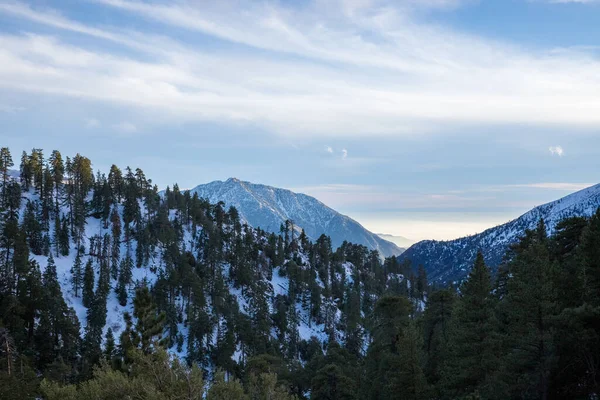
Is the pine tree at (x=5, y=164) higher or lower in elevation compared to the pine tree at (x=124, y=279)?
higher

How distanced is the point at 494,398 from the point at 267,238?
423 ft

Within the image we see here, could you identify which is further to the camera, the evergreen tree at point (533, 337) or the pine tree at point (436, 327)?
the pine tree at point (436, 327)

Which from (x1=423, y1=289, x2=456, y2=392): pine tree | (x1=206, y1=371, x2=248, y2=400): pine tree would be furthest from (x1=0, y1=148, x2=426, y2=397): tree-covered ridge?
(x1=206, y1=371, x2=248, y2=400): pine tree

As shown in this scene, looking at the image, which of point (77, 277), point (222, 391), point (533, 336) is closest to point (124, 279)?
point (77, 277)

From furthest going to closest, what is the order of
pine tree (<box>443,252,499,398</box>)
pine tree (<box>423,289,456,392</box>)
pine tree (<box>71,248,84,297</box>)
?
pine tree (<box>71,248,84,297</box>), pine tree (<box>423,289,456,392</box>), pine tree (<box>443,252,499,398</box>)

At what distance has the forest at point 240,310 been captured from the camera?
26.5 m

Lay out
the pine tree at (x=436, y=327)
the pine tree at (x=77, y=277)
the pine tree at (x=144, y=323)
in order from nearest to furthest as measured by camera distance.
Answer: the pine tree at (x=144, y=323) < the pine tree at (x=436, y=327) < the pine tree at (x=77, y=277)

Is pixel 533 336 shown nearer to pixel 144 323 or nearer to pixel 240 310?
pixel 144 323

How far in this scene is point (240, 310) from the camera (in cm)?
11094

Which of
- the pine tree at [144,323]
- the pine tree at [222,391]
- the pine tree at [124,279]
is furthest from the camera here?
the pine tree at [124,279]

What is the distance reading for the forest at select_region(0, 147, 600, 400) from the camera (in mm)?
26531

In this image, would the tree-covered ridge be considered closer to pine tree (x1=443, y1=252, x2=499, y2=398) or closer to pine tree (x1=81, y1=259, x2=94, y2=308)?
pine tree (x1=81, y1=259, x2=94, y2=308)

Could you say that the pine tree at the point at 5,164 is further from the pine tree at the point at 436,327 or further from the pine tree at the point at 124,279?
the pine tree at the point at 436,327

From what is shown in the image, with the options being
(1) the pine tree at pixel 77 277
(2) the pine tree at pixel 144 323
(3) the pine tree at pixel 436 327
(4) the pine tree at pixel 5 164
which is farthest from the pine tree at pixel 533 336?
(4) the pine tree at pixel 5 164
